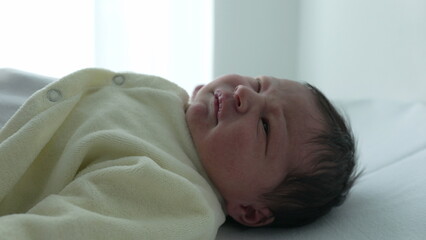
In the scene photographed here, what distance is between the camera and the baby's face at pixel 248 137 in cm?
90

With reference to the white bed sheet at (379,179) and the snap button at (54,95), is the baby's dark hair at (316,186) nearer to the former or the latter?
the white bed sheet at (379,179)

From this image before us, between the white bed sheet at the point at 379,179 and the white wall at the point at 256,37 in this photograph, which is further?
the white wall at the point at 256,37

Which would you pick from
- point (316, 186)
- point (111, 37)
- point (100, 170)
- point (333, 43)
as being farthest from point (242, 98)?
point (111, 37)

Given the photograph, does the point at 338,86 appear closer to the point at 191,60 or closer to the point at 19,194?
the point at 191,60

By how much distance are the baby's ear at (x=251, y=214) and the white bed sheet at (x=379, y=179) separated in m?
0.01

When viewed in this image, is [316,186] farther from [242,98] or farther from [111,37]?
[111,37]

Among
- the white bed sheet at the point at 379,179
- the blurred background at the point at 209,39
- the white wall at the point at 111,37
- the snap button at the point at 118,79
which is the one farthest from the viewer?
the white wall at the point at 111,37

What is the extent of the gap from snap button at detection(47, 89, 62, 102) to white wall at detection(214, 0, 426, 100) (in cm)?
84

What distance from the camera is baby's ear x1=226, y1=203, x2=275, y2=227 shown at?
3.03 feet

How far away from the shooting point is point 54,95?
34.3 inches

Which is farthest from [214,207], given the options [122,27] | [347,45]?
[122,27]

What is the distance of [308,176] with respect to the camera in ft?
2.97

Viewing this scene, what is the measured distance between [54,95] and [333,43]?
50.0 inches

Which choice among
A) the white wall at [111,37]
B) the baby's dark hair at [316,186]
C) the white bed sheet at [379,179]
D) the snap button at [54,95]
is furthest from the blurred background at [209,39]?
the snap button at [54,95]
